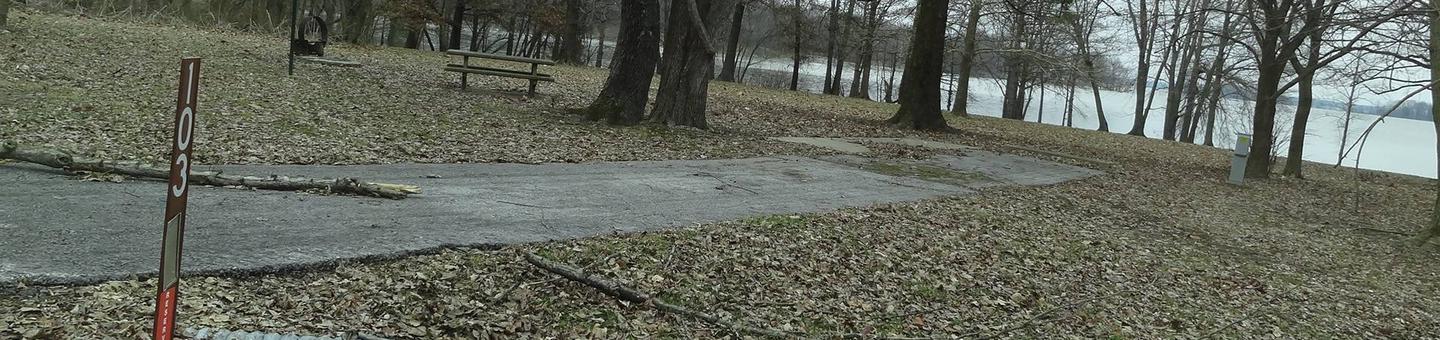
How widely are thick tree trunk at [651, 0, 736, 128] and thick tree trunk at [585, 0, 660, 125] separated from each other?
10.8 inches

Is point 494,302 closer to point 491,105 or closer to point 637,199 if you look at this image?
point 637,199

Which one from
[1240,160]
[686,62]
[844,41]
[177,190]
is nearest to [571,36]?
[844,41]

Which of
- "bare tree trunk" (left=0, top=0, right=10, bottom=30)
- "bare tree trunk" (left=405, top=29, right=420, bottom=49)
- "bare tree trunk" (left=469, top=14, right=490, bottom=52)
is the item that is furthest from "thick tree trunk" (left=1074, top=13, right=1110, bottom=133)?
"bare tree trunk" (left=0, top=0, right=10, bottom=30)

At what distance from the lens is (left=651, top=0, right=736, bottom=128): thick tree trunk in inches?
491

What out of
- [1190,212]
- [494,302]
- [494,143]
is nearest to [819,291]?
[494,302]

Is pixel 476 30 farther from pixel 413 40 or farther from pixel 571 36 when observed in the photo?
pixel 571 36

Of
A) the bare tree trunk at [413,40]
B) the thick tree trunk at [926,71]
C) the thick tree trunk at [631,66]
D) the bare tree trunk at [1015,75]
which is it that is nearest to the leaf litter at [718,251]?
the thick tree trunk at [631,66]

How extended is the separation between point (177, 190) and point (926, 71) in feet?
52.8

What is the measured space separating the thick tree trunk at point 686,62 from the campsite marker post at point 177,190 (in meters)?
9.87

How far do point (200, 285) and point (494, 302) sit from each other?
49.5 inches

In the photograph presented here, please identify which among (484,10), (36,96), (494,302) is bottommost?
(494,302)

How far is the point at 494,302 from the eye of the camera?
15.6ft

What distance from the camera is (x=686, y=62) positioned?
1264 cm

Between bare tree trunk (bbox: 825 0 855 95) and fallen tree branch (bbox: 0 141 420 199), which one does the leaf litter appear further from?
bare tree trunk (bbox: 825 0 855 95)
